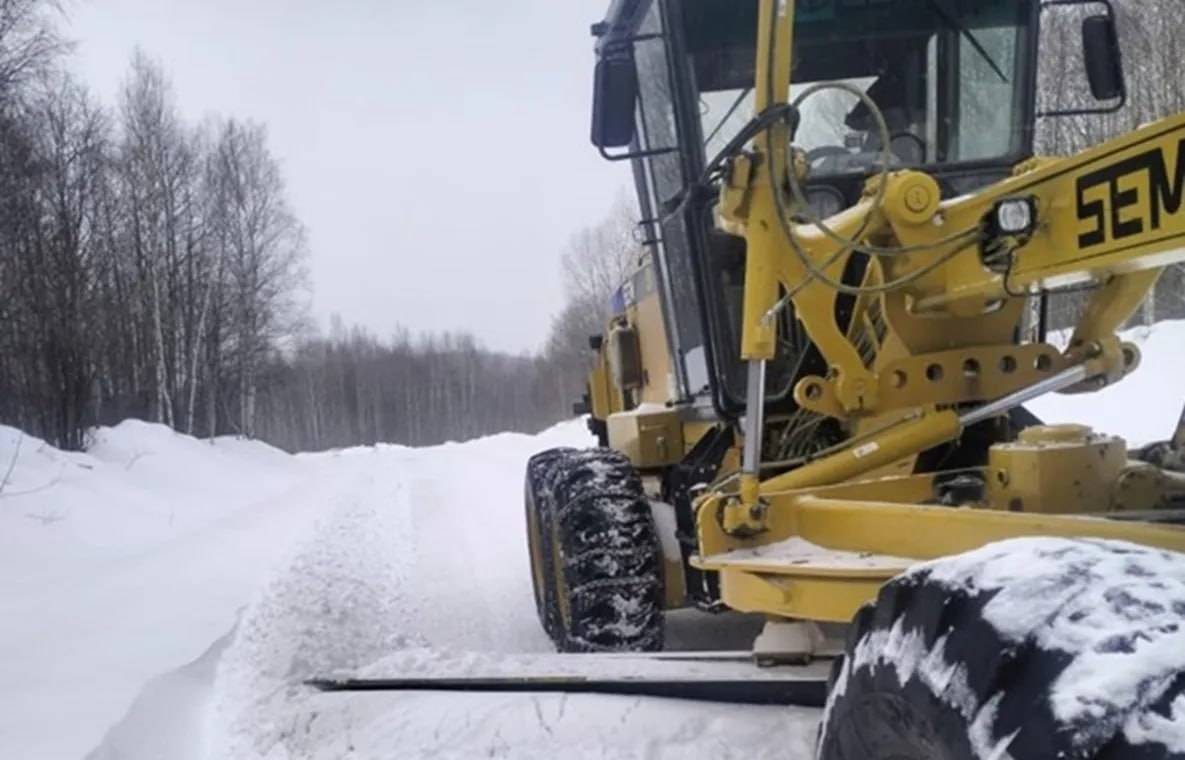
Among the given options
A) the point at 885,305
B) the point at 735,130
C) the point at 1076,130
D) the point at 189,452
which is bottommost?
the point at 189,452

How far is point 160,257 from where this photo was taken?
1330 inches

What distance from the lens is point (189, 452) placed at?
2062 cm

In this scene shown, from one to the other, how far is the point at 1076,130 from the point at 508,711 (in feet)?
57.6

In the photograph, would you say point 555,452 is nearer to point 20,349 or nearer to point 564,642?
point 564,642

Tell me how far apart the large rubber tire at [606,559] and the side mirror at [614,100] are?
154 cm

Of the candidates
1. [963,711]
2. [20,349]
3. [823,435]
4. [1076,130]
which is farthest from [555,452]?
[20,349]

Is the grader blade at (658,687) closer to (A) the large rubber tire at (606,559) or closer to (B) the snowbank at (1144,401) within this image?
(A) the large rubber tire at (606,559)

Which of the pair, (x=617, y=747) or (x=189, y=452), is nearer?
(x=617, y=747)

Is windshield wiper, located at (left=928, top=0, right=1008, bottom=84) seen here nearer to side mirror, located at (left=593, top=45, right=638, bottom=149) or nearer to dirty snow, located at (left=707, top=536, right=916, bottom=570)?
side mirror, located at (left=593, top=45, right=638, bottom=149)

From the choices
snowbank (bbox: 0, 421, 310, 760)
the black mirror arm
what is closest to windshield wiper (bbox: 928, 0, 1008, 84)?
the black mirror arm

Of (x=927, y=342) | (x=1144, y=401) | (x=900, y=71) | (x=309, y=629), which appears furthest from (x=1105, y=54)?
(x=1144, y=401)

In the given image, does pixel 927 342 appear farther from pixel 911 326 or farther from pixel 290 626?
pixel 290 626

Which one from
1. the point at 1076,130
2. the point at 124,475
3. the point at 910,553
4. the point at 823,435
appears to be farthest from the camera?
the point at 1076,130

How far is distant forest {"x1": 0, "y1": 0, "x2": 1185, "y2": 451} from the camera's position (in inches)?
756
